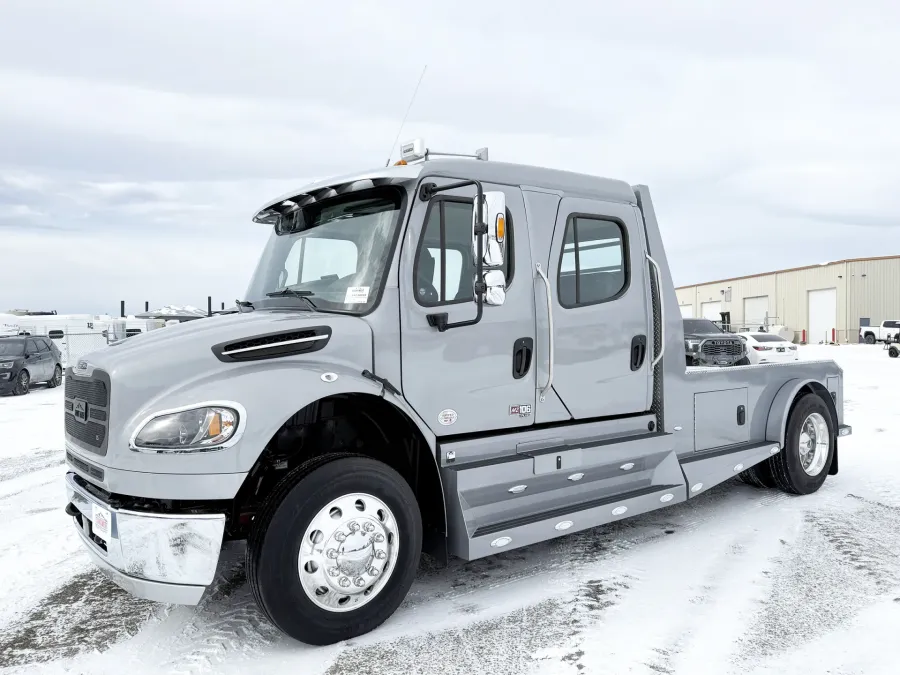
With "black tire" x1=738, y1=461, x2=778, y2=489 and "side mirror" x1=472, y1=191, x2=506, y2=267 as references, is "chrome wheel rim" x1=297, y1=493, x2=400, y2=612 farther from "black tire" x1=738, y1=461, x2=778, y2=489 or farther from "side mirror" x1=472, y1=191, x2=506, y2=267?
"black tire" x1=738, y1=461, x2=778, y2=489

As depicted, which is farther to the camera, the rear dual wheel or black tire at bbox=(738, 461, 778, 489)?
black tire at bbox=(738, 461, 778, 489)

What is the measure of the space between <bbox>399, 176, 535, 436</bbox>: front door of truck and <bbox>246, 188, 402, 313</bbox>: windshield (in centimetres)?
15

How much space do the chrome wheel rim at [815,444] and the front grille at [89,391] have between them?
5.97 meters

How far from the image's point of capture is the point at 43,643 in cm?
361

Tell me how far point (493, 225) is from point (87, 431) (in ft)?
7.68

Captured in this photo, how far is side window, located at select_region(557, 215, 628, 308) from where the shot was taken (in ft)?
15.2

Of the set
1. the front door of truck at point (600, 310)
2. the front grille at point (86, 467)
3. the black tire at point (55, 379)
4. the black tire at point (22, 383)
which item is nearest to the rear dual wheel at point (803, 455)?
A: the front door of truck at point (600, 310)

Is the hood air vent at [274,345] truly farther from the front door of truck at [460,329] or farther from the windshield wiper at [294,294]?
the front door of truck at [460,329]

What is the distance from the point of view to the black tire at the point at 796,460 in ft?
20.8

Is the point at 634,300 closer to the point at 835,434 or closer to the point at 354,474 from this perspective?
the point at 354,474

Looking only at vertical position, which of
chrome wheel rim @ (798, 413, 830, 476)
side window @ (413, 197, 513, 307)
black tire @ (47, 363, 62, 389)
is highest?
side window @ (413, 197, 513, 307)

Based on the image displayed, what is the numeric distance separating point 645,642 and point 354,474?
1708mm

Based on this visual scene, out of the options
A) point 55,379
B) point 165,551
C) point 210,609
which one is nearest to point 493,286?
point 165,551

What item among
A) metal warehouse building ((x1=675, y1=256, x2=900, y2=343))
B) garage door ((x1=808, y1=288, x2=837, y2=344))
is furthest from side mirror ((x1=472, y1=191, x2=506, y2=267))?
garage door ((x1=808, y1=288, x2=837, y2=344))
